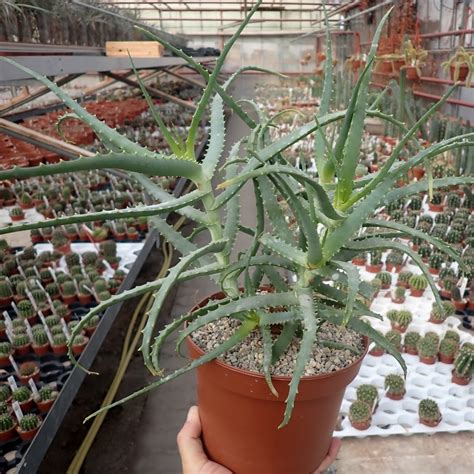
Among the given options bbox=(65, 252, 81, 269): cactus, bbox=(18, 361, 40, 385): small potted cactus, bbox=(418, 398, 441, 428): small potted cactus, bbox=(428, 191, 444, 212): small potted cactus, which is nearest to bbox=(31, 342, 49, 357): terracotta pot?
bbox=(18, 361, 40, 385): small potted cactus

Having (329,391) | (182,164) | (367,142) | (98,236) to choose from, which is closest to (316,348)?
(329,391)

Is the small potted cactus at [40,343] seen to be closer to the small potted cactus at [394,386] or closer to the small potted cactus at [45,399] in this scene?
the small potted cactus at [45,399]

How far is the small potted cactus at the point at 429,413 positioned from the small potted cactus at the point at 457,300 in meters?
0.65

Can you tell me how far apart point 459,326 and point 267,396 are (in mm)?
1490

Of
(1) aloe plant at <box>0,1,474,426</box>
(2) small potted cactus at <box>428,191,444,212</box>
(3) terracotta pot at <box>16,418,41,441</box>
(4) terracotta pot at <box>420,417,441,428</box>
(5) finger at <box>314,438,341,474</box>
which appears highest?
(1) aloe plant at <box>0,1,474,426</box>

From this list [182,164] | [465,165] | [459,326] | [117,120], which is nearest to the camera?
[182,164]

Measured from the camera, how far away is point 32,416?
1.23 meters

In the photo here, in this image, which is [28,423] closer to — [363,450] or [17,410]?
[17,410]

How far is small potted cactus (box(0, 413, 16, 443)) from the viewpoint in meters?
1.22

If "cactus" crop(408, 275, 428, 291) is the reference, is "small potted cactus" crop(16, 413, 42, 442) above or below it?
below

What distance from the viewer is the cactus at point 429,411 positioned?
1.31 meters

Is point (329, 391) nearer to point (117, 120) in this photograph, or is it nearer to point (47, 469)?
point (47, 469)

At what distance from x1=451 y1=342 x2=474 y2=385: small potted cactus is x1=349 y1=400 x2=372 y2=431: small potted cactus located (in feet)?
1.25

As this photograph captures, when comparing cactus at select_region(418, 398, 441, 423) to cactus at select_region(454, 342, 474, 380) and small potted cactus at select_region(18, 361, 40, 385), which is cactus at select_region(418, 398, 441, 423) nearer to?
cactus at select_region(454, 342, 474, 380)
